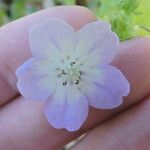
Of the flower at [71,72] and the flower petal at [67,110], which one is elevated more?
the flower at [71,72]

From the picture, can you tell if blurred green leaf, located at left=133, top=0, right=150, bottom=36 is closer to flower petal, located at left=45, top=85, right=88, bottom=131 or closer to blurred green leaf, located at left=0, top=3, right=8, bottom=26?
flower petal, located at left=45, top=85, right=88, bottom=131

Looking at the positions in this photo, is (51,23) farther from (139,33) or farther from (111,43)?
(139,33)

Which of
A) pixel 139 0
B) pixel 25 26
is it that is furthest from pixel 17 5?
pixel 139 0

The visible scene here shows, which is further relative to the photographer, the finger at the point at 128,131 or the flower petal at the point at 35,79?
the finger at the point at 128,131

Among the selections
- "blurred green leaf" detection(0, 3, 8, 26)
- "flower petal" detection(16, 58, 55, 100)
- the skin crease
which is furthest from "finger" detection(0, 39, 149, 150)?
"blurred green leaf" detection(0, 3, 8, 26)

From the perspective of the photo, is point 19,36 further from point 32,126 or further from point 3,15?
point 3,15

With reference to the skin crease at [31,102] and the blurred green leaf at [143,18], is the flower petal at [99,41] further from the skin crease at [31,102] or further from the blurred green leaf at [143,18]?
the blurred green leaf at [143,18]

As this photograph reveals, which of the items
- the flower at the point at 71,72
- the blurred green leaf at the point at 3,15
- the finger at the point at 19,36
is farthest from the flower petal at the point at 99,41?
the blurred green leaf at the point at 3,15

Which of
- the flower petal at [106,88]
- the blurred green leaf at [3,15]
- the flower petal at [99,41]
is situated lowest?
the blurred green leaf at [3,15]
